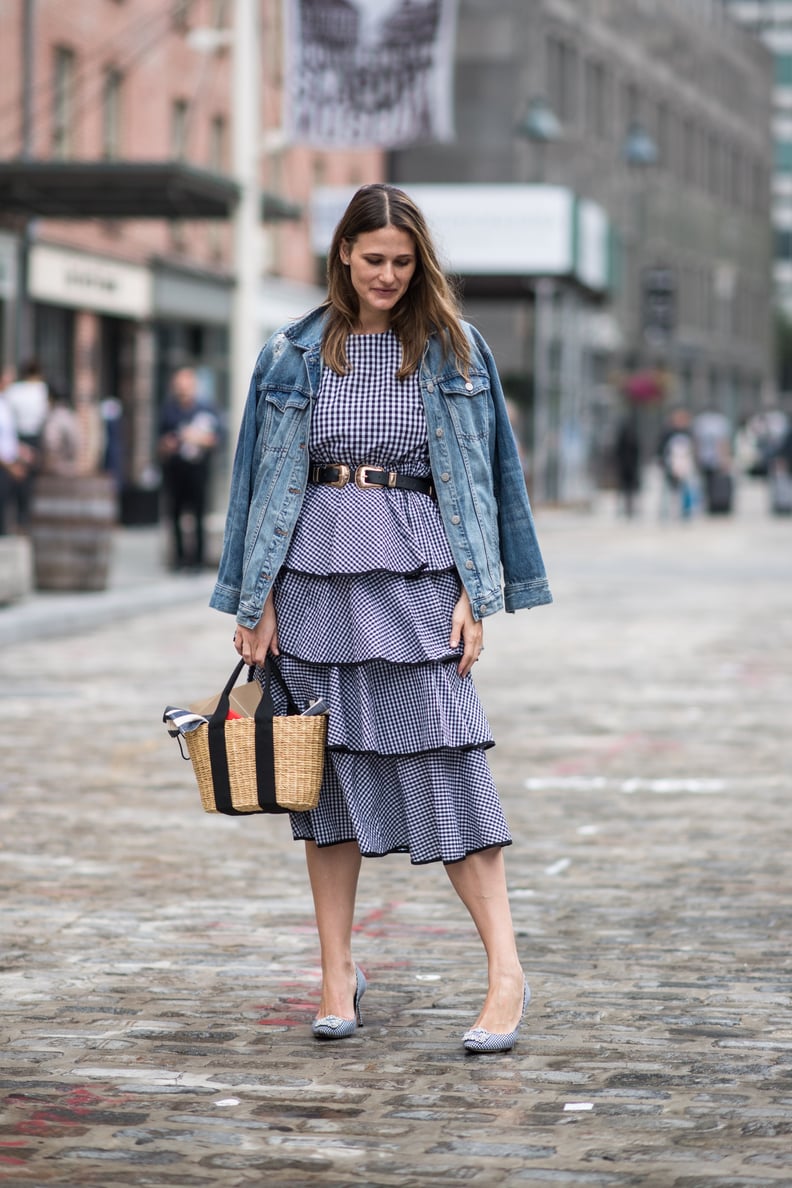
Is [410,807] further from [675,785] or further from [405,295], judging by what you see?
[675,785]

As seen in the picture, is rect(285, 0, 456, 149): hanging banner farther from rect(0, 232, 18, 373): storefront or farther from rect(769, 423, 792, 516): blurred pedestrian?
rect(769, 423, 792, 516): blurred pedestrian

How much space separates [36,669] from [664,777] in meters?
5.42

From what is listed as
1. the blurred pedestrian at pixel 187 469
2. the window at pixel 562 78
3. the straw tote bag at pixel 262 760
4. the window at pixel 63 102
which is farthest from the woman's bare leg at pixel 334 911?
the window at pixel 562 78

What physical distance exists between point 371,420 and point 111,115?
2995 centimetres

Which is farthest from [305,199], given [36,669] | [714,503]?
[36,669]

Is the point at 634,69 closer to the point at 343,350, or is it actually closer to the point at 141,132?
the point at 141,132

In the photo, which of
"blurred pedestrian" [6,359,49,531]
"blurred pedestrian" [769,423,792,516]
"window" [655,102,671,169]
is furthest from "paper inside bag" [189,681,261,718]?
"window" [655,102,671,169]

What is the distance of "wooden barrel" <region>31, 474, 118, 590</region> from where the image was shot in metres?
18.2

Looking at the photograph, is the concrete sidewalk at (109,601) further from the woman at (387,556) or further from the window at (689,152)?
the window at (689,152)

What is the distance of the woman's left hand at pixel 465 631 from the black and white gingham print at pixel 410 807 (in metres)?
0.21

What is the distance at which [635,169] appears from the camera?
63938mm

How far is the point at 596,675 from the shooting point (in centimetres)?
1345

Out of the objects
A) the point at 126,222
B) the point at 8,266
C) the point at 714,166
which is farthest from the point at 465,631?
the point at 714,166

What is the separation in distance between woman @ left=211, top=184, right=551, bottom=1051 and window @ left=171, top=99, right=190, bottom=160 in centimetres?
3213
